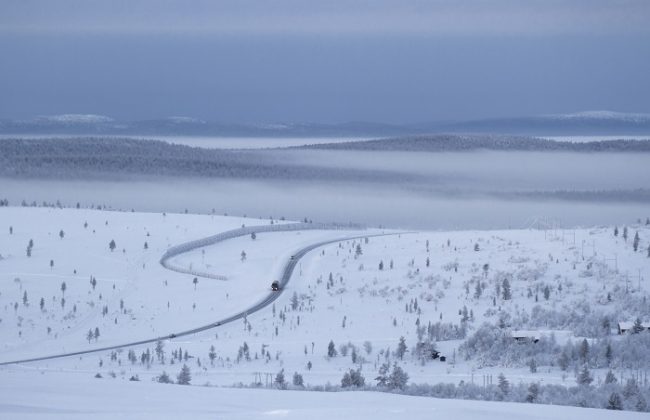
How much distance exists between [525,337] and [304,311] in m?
6.34

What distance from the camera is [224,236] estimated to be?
1420 inches

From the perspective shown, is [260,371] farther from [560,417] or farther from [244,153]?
[244,153]

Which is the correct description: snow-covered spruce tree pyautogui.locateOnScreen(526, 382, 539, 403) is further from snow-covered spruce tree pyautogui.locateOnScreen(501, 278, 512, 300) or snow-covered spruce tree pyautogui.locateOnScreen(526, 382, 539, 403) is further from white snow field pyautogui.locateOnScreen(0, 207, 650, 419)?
snow-covered spruce tree pyautogui.locateOnScreen(501, 278, 512, 300)

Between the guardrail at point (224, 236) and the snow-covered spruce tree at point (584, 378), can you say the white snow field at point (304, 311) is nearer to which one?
the snow-covered spruce tree at point (584, 378)

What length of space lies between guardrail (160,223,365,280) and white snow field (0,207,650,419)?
0.38 m

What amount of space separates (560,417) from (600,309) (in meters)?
13.5

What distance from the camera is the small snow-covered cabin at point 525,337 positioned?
19.8 metres

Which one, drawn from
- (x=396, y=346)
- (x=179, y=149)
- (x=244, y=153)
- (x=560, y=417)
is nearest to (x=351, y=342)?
(x=396, y=346)

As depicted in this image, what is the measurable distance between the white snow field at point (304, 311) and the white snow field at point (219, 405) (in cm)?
4

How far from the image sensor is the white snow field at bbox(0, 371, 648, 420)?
29.3 ft

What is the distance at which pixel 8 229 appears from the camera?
34688mm

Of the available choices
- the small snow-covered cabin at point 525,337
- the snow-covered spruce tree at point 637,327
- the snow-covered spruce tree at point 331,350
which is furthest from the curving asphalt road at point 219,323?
the snow-covered spruce tree at point 637,327

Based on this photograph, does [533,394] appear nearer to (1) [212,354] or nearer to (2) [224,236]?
(1) [212,354]

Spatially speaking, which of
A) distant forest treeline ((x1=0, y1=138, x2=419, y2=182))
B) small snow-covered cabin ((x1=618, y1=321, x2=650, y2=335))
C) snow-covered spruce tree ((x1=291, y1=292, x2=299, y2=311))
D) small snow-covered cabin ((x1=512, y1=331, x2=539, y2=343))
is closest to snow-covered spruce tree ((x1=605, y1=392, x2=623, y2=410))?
small snow-covered cabin ((x1=512, y1=331, x2=539, y2=343))
